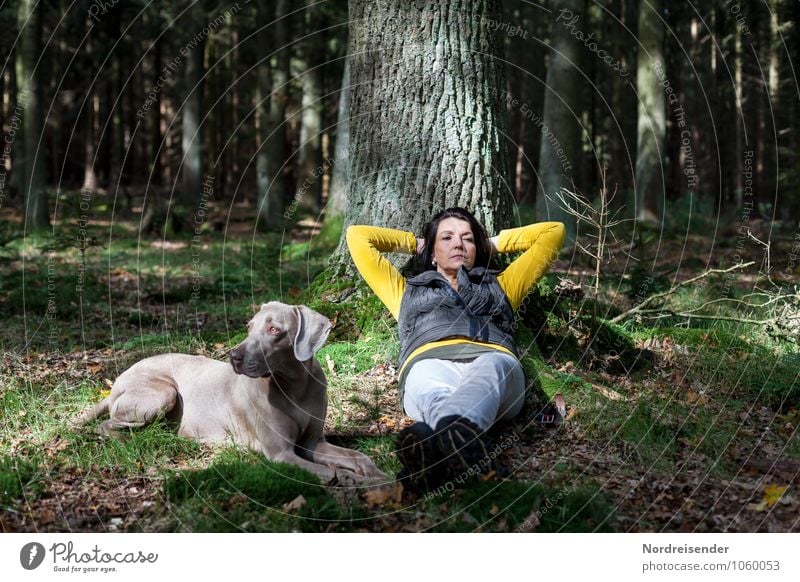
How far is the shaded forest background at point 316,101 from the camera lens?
15.3 meters

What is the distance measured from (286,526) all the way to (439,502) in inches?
37.0

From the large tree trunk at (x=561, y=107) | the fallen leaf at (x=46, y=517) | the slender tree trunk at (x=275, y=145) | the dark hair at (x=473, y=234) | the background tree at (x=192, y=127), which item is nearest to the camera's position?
the fallen leaf at (x=46, y=517)

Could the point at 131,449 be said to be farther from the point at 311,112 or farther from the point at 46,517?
the point at 311,112

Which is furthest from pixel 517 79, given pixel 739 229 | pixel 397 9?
pixel 397 9

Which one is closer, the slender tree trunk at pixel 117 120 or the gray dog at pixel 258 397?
the gray dog at pixel 258 397

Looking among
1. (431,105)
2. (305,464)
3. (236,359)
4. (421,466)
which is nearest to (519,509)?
(421,466)

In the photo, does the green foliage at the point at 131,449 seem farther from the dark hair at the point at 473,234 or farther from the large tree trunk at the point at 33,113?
the large tree trunk at the point at 33,113

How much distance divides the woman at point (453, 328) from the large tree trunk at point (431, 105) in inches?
21.0

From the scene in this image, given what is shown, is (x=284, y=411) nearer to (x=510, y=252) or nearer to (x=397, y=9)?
(x=510, y=252)

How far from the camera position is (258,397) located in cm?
520

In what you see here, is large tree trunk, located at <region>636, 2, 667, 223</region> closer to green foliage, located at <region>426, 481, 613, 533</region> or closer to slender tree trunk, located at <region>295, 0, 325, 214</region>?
slender tree trunk, located at <region>295, 0, 325, 214</region>

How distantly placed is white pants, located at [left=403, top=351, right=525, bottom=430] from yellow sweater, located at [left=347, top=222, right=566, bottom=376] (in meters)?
0.83

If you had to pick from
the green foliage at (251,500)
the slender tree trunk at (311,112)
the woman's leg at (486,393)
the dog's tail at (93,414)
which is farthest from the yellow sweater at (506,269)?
the slender tree trunk at (311,112)

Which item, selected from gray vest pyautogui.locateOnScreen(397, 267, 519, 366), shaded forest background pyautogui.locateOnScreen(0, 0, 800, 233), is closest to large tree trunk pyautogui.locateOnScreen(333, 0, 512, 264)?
shaded forest background pyautogui.locateOnScreen(0, 0, 800, 233)
